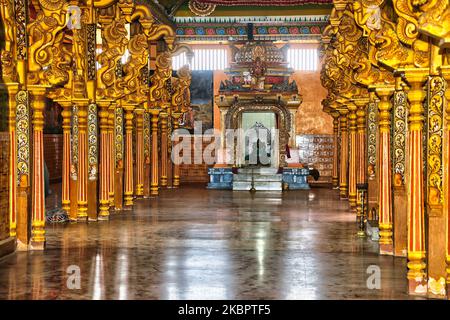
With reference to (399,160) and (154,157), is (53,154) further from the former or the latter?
(399,160)

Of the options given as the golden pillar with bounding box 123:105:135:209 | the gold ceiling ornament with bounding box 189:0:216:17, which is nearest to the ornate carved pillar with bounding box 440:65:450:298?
the golden pillar with bounding box 123:105:135:209

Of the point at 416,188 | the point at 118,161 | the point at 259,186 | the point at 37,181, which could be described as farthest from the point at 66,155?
the point at 259,186

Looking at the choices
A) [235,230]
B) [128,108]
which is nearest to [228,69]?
[128,108]

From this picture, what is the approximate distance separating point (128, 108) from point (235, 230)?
18.8ft

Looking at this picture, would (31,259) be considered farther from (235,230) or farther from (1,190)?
(235,230)

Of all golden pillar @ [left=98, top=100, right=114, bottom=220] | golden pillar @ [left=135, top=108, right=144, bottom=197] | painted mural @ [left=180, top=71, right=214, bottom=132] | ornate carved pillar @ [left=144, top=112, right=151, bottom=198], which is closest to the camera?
golden pillar @ [left=98, top=100, right=114, bottom=220]

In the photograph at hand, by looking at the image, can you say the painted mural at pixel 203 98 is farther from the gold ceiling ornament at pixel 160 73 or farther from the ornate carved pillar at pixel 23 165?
the ornate carved pillar at pixel 23 165

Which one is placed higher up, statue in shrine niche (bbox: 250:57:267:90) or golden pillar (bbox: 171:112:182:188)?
statue in shrine niche (bbox: 250:57:267:90)

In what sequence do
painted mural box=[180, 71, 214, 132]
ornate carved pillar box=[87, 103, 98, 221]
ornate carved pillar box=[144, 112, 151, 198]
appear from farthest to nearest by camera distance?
painted mural box=[180, 71, 214, 132] → ornate carved pillar box=[144, 112, 151, 198] → ornate carved pillar box=[87, 103, 98, 221]

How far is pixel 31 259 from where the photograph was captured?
1112cm

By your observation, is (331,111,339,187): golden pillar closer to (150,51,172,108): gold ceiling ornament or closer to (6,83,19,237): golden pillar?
(150,51,172,108): gold ceiling ornament

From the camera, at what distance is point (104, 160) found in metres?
17.3

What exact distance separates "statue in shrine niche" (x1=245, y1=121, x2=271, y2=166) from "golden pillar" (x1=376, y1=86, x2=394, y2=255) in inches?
795

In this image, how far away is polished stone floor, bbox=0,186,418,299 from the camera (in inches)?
347
